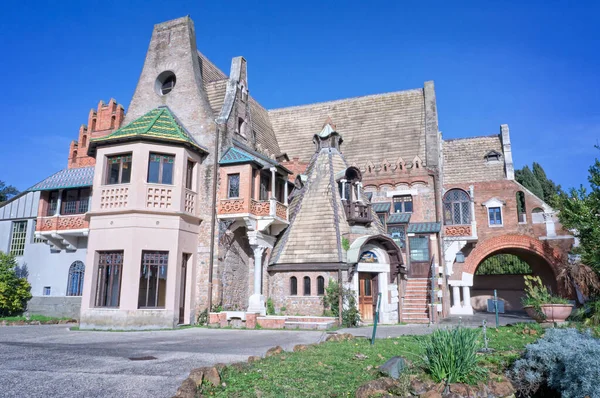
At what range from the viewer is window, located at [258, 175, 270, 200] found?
2194cm

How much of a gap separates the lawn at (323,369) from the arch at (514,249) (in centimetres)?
1749

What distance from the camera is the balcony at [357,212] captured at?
22.3 meters

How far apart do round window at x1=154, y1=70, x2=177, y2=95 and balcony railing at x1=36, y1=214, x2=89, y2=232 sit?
7612 mm

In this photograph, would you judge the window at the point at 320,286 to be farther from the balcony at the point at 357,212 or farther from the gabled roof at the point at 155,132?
the gabled roof at the point at 155,132

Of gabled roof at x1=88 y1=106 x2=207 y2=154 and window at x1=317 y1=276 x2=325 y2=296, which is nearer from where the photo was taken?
gabled roof at x1=88 y1=106 x2=207 y2=154

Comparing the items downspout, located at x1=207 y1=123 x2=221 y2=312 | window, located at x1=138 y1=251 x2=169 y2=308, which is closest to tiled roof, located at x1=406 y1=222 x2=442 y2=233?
downspout, located at x1=207 y1=123 x2=221 y2=312

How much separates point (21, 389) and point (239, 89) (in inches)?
758

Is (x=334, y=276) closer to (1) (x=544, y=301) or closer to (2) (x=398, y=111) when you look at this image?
(1) (x=544, y=301)

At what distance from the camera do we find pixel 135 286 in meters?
17.7

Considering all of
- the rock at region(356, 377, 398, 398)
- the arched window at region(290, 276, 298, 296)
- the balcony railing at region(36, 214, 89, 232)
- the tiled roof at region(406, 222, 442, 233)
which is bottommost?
the rock at region(356, 377, 398, 398)

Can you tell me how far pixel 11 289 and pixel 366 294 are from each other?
58.3ft

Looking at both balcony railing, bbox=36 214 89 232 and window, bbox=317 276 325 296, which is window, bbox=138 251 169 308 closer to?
balcony railing, bbox=36 214 89 232

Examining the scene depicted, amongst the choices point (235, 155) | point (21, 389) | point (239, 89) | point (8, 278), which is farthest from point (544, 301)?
point (8, 278)

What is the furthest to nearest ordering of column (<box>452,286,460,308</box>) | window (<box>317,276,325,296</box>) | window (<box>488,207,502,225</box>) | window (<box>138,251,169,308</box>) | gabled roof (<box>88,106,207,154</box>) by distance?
column (<box>452,286,460,308</box>) → window (<box>488,207,502,225</box>) → window (<box>317,276,325,296</box>) → gabled roof (<box>88,106,207,154</box>) → window (<box>138,251,169,308</box>)
